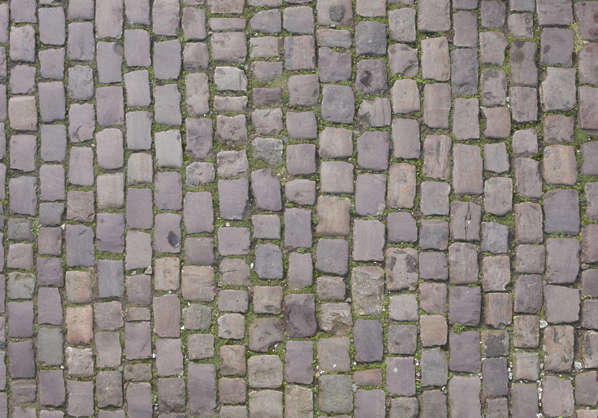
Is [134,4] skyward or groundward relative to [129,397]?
skyward

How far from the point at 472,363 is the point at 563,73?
210 cm

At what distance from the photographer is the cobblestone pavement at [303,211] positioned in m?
4.15

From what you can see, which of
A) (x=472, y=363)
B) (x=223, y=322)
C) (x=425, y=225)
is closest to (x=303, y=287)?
(x=223, y=322)

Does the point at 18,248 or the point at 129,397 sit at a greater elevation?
the point at 18,248

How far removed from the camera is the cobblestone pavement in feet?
13.6

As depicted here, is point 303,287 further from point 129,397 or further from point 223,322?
point 129,397

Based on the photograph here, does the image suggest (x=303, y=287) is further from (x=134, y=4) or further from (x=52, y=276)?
(x=134, y=4)

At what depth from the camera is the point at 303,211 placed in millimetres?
4188

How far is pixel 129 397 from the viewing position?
4168mm

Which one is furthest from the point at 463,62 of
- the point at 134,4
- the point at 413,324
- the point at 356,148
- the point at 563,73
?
the point at 134,4

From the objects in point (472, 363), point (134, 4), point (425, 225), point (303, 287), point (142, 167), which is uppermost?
point (134, 4)

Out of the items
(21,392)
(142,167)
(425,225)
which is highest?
(142,167)

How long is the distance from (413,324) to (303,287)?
0.79 meters

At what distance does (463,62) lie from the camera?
422 cm
